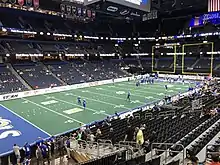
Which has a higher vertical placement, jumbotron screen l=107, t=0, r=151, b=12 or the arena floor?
jumbotron screen l=107, t=0, r=151, b=12

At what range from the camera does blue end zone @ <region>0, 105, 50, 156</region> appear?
13742 millimetres

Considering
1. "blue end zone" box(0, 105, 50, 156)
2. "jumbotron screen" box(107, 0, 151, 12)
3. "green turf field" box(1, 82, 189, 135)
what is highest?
"jumbotron screen" box(107, 0, 151, 12)

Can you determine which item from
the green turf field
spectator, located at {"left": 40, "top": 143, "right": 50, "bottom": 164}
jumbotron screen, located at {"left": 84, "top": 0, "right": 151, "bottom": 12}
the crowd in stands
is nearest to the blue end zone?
the green turf field

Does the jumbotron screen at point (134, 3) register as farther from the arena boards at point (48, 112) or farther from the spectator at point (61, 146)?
the arena boards at point (48, 112)

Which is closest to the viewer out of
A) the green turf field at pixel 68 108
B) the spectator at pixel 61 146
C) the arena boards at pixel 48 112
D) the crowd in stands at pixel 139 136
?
the crowd in stands at pixel 139 136

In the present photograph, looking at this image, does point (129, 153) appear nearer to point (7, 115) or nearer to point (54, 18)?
point (7, 115)

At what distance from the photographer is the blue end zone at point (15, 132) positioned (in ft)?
45.1

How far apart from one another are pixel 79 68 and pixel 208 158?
125ft

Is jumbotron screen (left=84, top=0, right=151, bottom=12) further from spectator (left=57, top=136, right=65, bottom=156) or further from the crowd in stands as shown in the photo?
spectator (left=57, top=136, right=65, bottom=156)

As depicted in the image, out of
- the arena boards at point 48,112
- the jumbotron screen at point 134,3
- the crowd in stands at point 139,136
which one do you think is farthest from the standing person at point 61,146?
the jumbotron screen at point 134,3

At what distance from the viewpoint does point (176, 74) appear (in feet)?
155

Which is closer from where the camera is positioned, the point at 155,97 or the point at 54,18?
the point at 155,97

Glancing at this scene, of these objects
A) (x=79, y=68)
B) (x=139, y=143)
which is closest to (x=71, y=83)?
(x=79, y=68)

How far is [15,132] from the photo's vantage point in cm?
1573
